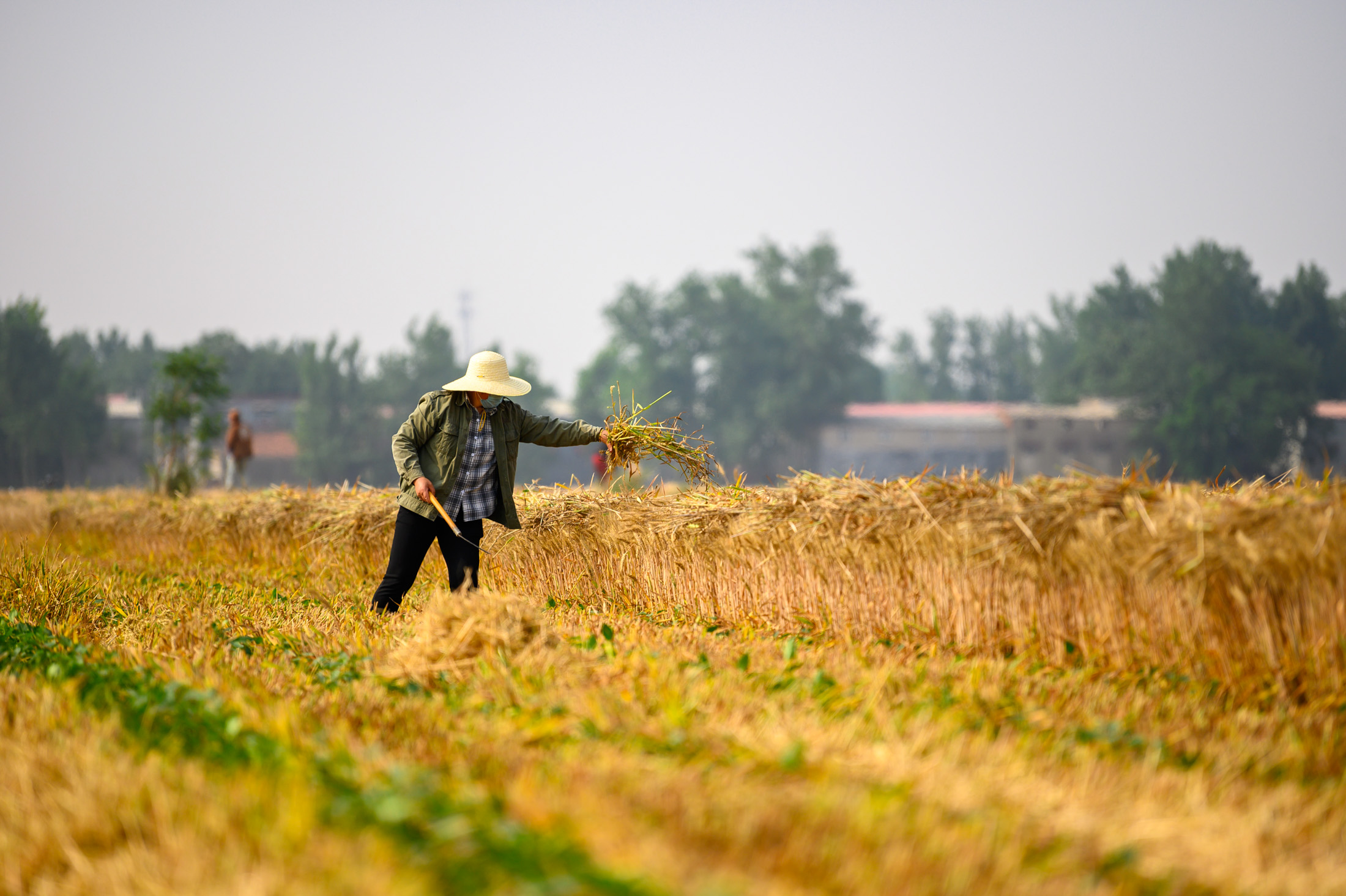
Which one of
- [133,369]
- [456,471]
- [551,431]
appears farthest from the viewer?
[133,369]

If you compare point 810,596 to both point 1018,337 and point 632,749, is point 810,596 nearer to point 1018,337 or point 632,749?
point 632,749

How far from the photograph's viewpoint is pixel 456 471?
6.63 metres

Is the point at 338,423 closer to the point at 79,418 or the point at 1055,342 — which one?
the point at 79,418

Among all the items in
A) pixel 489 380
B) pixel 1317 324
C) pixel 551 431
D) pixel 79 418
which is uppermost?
pixel 1317 324

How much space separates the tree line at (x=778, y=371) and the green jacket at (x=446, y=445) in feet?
157

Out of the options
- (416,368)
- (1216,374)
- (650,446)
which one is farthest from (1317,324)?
(650,446)

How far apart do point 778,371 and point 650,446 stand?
218 feet

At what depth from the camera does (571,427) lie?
6910mm

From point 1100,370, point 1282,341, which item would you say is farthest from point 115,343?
point 1282,341

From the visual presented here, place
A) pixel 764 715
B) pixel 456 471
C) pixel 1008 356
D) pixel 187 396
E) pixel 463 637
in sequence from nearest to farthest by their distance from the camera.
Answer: pixel 764 715
pixel 463 637
pixel 456 471
pixel 187 396
pixel 1008 356

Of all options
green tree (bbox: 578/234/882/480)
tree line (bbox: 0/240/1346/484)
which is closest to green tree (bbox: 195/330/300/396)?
tree line (bbox: 0/240/1346/484)

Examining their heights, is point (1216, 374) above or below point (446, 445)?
above

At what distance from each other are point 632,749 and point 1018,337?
11281cm

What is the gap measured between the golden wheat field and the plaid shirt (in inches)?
29.6
